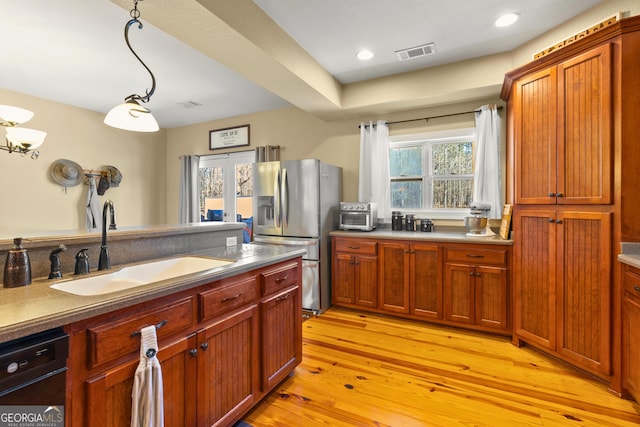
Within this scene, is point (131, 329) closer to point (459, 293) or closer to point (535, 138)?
point (459, 293)

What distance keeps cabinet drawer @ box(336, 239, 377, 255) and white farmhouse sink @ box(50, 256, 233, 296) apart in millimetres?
1833

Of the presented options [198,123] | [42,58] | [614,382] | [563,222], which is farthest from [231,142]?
[614,382]

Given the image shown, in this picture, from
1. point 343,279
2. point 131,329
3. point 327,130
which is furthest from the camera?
point 327,130

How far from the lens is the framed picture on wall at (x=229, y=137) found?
15.9 feet

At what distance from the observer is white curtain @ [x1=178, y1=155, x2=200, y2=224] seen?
521 cm

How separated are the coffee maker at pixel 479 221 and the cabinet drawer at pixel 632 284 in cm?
116

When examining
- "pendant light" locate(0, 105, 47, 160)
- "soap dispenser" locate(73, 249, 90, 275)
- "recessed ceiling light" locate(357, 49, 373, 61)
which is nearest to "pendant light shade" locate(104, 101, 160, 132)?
"soap dispenser" locate(73, 249, 90, 275)

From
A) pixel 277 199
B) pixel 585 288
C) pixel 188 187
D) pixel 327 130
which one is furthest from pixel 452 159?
pixel 188 187

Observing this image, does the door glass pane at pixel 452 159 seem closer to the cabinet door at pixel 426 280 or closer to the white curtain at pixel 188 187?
the cabinet door at pixel 426 280

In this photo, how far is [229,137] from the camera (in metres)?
5.02

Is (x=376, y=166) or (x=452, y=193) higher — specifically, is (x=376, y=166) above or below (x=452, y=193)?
above

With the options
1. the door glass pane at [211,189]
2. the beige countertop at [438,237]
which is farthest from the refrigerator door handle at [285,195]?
the door glass pane at [211,189]

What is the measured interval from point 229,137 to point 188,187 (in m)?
1.18

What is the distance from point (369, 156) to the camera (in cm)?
377
